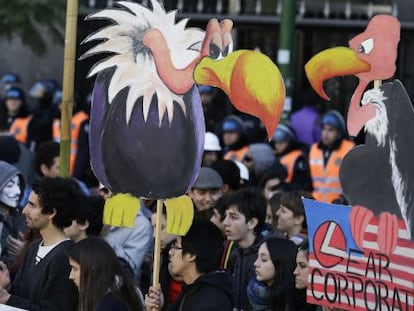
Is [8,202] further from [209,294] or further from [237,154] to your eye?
[237,154]

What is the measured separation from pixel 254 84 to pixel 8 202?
2.44 meters

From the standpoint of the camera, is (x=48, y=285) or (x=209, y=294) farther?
(x=48, y=285)

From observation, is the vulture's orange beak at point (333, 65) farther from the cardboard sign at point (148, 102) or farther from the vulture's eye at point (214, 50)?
the cardboard sign at point (148, 102)

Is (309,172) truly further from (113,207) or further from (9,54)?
(9,54)

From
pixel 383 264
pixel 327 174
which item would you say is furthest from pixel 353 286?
pixel 327 174

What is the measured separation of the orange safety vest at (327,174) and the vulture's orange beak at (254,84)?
5.42 meters

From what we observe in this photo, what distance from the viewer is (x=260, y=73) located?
674 cm

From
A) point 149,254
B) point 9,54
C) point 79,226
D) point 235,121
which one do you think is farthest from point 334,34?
point 79,226

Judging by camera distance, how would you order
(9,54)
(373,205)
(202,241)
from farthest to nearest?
(9,54)
(202,241)
(373,205)

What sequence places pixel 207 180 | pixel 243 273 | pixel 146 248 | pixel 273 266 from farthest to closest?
pixel 207 180 → pixel 146 248 → pixel 243 273 → pixel 273 266

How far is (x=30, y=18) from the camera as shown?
15.6 m

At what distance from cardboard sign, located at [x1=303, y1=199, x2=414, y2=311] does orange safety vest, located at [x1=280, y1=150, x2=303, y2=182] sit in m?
5.70

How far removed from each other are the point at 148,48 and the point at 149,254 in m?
2.20

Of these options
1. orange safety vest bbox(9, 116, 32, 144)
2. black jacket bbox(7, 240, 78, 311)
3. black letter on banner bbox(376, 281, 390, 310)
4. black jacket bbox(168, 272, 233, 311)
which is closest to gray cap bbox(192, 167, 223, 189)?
black jacket bbox(7, 240, 78, 311)
